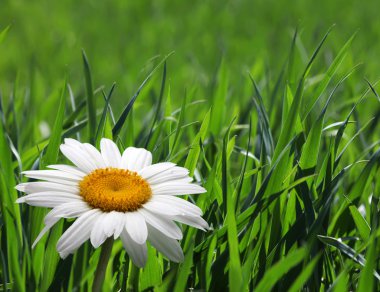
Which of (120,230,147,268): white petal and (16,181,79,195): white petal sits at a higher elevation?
(16,181,79,195): white petal

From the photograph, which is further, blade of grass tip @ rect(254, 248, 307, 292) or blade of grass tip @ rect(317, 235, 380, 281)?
blade of grass tip @ rect(317, 235, 380, 281)

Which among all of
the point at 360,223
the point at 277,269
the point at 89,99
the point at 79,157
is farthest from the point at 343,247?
the point at 89,99

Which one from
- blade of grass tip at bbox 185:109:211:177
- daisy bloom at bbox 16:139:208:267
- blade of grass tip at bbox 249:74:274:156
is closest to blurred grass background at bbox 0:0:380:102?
blade of grass tip at bbox 249:74:274:156

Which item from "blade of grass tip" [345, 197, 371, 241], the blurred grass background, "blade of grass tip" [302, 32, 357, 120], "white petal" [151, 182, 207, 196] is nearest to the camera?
"white petal" [151, 182, 207, 196]

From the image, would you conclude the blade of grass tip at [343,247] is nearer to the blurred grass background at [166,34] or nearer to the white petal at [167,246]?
the white petal at [167,246]

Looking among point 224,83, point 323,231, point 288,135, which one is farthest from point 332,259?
point 224,83

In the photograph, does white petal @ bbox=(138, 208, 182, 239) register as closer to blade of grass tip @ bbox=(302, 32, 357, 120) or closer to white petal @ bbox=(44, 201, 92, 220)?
white petal @ bbox=(44, 201, 92, 220)

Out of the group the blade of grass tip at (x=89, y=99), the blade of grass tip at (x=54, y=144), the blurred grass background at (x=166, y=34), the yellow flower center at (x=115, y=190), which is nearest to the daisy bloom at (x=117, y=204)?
the yellow flower center at (x=115, y=190)
